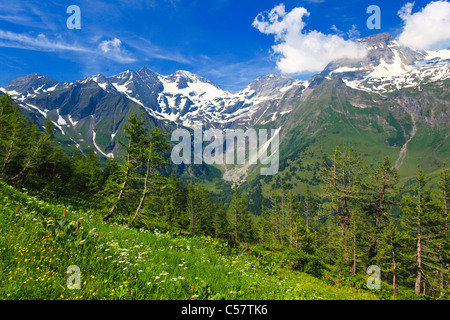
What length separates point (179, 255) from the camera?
7.48m

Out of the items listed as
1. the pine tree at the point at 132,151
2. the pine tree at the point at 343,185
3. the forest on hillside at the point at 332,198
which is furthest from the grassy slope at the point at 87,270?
the pine tree at the point at 343,185

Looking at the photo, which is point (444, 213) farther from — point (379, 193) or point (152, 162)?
point (152, 162)

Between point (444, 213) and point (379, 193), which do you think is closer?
point (379, 193)

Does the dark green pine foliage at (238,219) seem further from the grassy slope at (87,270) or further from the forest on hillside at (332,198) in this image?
the grassy slope at (87,270)

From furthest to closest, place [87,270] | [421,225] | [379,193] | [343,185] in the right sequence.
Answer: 1. [343,185]
2. [379,193]
3. [421,225]
4. [87,270]

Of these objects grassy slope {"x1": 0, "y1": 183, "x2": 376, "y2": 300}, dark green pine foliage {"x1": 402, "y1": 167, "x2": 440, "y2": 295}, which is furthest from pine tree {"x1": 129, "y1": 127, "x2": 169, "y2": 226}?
dark green pine foliage {"x1": 402, "y1": 167, "x2": 440, "y2": 295}

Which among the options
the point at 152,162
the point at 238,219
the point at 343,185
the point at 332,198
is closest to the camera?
the point at 152,162

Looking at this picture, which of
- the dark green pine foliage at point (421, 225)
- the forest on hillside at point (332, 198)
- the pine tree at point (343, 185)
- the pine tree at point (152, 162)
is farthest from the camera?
the pine tree at point (343, 185)

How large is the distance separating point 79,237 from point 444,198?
145 ft

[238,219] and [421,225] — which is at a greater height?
[421,225]

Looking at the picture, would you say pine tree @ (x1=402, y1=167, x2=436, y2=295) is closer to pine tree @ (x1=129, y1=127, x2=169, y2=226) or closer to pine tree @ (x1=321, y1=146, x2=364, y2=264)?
pine tree @ (x1=321, y1=146, x2=364, y2=264)

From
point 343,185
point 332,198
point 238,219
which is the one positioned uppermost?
point 343,185

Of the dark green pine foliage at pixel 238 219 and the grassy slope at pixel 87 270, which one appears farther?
the dark green pine foliage at pixel 238 219

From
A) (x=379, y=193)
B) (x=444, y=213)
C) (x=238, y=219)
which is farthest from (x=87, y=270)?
(x=238, y=219)
